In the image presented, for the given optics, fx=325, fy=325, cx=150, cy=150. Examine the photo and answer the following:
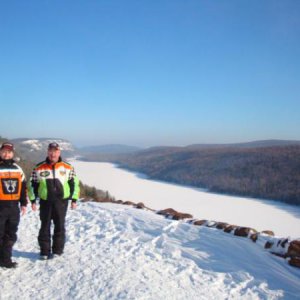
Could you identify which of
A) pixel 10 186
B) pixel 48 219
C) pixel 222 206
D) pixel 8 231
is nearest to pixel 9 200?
pixel 10 186

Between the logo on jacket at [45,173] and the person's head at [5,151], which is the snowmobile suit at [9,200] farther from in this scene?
the logo on jacket at [45,173]

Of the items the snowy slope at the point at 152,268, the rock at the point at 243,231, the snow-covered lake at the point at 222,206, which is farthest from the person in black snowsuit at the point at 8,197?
the snow-covered lake at the point at 222,206

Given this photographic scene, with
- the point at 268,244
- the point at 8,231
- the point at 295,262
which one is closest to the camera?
the point at 8,231

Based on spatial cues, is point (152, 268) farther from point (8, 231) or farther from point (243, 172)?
point (243, 172)

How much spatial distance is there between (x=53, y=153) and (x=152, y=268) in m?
2.50

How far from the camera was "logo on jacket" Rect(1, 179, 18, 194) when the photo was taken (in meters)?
5.01

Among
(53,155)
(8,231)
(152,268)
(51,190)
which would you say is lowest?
(152,268)

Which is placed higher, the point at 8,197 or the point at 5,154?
the point at 5,154

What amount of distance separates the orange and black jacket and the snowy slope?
1.14 m

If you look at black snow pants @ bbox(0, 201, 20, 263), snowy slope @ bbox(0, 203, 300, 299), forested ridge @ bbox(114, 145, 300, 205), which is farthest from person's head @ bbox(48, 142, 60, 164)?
forested ridge @ bbox(114, 145, 300, 205)

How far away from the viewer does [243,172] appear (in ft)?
393

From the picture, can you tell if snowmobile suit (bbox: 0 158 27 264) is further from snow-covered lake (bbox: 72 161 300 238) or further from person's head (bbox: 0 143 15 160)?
snow-covered lake (bbox: 72 161 300 238)

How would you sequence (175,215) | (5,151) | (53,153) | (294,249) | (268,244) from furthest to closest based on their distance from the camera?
(175,215), (268,244), (294,249), (53,153), (5,151)

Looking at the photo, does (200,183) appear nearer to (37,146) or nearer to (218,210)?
(218,210)
